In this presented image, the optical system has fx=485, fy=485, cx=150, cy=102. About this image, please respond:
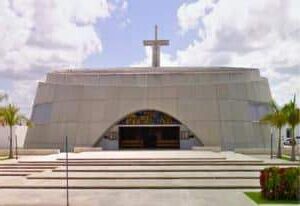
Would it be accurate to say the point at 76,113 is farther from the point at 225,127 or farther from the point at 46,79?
the point at 225,127

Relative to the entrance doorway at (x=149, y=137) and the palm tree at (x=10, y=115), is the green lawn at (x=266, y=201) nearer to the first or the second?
the palm tree at (x=10, y=115)

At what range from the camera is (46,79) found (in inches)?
1838

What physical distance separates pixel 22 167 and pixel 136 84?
17383mm

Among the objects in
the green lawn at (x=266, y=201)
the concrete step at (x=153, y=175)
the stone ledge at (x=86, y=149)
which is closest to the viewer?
the green lawn at (x=266, y=201)

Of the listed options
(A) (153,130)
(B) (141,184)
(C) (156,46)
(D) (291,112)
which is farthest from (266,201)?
Result: (C) (156,46)

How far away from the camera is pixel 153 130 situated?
152 feet

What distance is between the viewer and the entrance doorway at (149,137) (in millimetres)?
A: 45688

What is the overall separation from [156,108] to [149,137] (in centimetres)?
499

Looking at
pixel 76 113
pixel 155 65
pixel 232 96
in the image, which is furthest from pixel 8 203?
pixel 155 65

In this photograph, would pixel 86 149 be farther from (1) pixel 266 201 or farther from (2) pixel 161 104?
(1) pixel 266 201

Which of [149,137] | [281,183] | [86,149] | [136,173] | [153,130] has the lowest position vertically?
[136,173]

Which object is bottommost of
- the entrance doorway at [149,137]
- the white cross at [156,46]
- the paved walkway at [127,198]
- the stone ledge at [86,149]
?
the paved walkway at [127,198]

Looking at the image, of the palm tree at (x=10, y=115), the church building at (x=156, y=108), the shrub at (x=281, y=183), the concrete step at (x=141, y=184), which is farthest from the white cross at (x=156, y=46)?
the shrub at (x=281, y=183)

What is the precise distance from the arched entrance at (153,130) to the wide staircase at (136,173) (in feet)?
39.7
